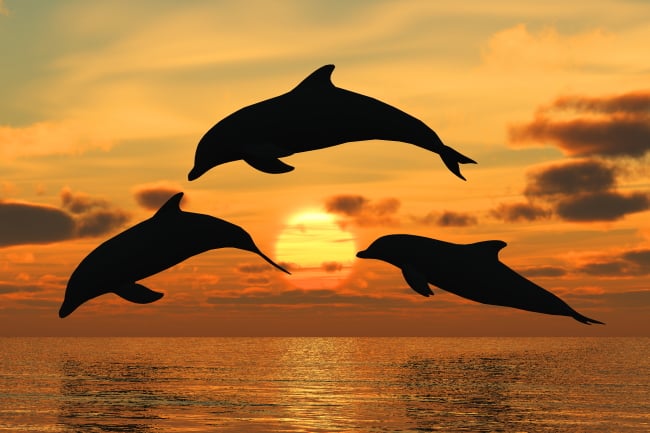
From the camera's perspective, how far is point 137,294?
18047 millimetres

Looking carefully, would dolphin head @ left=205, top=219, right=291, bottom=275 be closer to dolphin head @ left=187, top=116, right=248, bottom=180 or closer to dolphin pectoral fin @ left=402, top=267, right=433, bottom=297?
dolphin head @ left=187, top=116, right=248, bottom=180

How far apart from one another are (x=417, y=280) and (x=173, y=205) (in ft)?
16.3

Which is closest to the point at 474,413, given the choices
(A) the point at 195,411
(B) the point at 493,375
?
(A) the point at 195,411

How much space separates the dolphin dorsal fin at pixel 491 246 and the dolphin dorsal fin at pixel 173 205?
226 inches

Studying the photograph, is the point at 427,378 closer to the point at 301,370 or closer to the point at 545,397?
the point at 301,370

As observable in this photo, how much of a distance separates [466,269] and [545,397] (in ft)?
370

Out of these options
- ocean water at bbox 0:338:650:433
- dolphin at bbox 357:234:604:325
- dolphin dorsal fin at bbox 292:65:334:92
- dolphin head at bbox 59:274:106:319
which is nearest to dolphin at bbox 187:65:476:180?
dolphin dorsal fin at bbox 292:65:334:92

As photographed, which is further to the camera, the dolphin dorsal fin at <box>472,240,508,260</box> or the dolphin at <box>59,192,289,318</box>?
the dolphin dorsal fin at <box>472,240,508,260</box>

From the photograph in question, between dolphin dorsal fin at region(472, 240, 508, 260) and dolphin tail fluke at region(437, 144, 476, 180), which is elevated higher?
dolphin tail fluke at region(437, 144, 476, 180)

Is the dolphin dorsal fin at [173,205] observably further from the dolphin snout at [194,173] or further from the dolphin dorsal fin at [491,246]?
the dolphin dorsal fin at [491,246]

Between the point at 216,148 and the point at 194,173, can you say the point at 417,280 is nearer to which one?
the point at 216,148

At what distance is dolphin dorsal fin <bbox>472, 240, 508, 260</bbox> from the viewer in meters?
16.2

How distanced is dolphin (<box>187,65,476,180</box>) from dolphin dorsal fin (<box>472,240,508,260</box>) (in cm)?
159

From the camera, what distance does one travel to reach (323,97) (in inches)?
595
